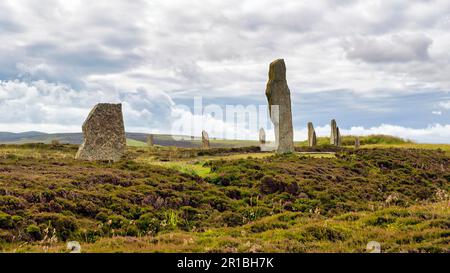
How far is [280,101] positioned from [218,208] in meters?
18.5

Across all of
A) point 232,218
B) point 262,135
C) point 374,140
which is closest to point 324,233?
point 232,218

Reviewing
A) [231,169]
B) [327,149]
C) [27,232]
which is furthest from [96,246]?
[327,149]

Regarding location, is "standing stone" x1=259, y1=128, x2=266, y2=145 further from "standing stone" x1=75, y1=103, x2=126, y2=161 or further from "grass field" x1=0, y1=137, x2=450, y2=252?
"standing stone" x1=75, y1=103, x2=126, y2=161

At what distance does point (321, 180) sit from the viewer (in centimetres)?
2659

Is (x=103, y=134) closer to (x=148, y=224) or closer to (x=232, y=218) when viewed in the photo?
(x=232, y=218)

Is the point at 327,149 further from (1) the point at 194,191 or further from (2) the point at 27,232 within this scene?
(2) the point at 27,232

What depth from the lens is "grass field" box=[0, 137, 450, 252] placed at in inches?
500

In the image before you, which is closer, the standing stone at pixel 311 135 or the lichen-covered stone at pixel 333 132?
the standing stone at pixel 311 135

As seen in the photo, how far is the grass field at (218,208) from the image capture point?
12.7m

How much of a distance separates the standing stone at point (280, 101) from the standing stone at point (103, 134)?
39.3 ft

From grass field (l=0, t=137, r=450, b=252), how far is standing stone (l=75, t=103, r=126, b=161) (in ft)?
6.02

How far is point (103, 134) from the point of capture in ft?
98.3

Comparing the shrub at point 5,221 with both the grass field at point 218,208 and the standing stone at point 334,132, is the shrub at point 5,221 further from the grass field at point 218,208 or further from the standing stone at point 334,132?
the standing stone at point 334,132

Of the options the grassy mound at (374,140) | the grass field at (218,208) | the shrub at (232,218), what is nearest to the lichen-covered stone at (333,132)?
the grassy mound at (374,140)
